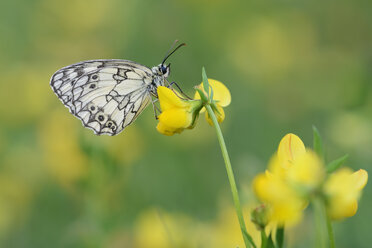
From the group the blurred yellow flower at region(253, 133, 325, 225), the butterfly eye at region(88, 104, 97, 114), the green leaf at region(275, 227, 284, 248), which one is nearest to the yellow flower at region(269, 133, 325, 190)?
the blurred yellow flower at region(253, 133, 325, 225)

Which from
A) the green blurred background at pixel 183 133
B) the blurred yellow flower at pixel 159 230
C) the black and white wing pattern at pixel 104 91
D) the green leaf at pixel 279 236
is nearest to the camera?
the green leaf at pixel 279 236

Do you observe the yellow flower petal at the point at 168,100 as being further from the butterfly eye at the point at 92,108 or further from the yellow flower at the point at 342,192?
the butterfly eye at the point at 92,108

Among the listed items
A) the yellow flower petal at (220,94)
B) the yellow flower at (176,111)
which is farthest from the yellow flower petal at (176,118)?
the yellow flower petal at (220,94)

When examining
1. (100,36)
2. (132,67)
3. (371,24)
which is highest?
(100,36)

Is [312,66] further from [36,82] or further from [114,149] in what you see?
[114,149]

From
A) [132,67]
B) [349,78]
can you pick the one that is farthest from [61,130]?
[349,78]

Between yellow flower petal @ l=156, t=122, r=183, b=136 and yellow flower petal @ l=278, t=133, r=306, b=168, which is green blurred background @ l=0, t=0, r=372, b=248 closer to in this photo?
yellow flower petal @ l=156, t=122, r=183, b=136
